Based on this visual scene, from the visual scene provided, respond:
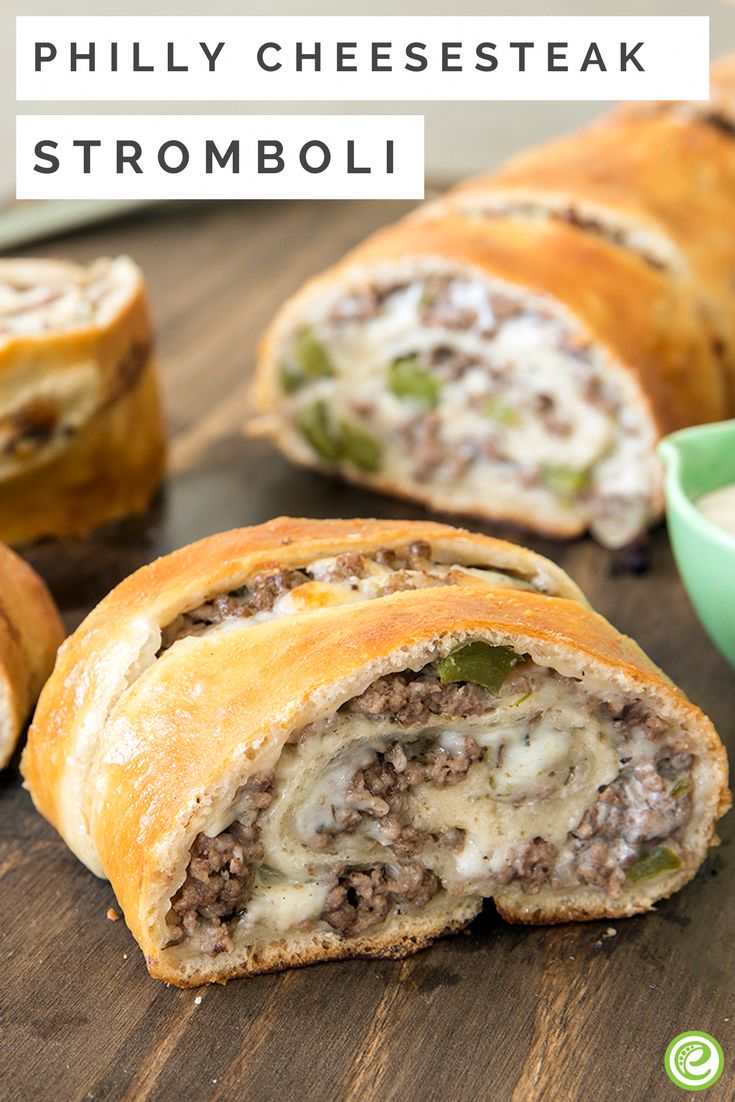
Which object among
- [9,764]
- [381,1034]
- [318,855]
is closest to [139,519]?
[9,764]

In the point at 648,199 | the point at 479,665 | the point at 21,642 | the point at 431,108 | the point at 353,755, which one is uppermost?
the point at 648,199

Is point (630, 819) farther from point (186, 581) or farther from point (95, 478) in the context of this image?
point (95, 478)

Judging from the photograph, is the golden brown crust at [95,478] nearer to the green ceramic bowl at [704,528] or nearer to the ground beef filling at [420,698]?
the green ceramic bowl at [704,528]

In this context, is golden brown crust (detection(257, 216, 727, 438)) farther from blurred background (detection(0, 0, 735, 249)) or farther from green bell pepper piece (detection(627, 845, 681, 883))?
blurred background (detection(0, 0, 735, 249))

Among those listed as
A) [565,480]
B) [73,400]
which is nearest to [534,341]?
[565,480]

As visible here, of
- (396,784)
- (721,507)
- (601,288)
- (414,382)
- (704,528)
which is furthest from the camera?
(414,382)

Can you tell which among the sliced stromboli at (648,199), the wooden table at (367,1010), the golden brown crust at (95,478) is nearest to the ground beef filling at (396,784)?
the wooden table at (367,1010)
